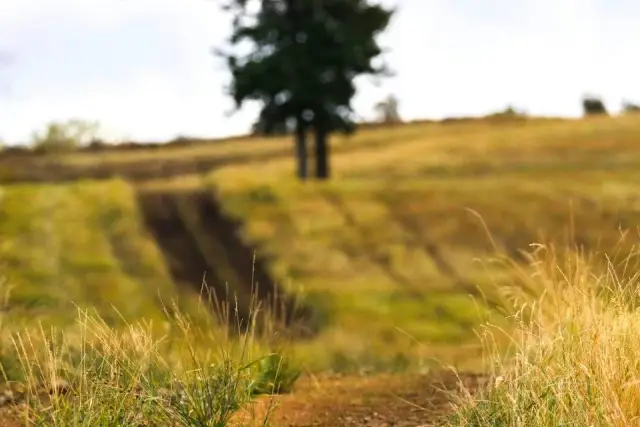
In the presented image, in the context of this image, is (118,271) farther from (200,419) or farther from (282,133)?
(200,419)

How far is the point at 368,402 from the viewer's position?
548cm

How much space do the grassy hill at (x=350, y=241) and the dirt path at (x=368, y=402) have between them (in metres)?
1.98

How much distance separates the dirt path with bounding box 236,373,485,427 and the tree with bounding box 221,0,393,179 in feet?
61.8

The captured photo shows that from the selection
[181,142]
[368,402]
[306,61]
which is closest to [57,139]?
[181,142]

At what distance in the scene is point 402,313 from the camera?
14.6 meters

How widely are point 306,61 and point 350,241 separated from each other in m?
7.92

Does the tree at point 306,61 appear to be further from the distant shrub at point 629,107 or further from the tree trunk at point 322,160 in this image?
the distant shrub at point 629,107

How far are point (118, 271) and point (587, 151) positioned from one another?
2498 cm

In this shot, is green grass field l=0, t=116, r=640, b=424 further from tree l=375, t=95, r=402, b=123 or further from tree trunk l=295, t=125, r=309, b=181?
tree l=375, t=95, r=402, b=123

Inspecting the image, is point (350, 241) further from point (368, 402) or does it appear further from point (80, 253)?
point (368, 402)

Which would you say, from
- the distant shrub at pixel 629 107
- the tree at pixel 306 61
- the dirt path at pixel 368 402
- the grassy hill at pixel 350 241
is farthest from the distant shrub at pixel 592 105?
the dirt path at pixel 368 402

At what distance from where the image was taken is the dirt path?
477 cm

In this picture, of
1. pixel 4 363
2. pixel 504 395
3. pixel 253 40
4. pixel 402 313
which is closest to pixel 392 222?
pixel 402 313

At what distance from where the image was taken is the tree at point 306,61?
24781mm
